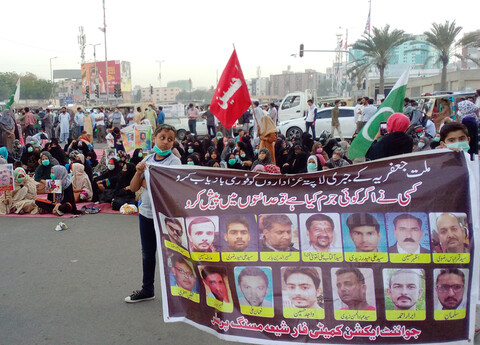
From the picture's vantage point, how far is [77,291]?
467cm

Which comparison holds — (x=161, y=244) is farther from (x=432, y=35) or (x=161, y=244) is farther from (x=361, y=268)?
(x=432, y=35)

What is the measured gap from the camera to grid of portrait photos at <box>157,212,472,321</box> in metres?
2.86

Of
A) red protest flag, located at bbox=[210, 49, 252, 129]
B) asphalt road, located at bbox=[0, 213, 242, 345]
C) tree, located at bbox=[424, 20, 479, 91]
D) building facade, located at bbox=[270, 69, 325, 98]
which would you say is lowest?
asphalt road, located at bbox=[0, 213, 242, 345]

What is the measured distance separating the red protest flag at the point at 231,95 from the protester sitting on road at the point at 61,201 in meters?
3.47

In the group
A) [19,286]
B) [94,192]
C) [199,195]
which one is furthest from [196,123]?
[199,195]

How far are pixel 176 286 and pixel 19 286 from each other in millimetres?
2410

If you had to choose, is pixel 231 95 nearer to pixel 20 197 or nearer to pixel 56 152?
pixel 20 197

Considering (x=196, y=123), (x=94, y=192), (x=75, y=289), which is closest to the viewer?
(x=75, y=289)

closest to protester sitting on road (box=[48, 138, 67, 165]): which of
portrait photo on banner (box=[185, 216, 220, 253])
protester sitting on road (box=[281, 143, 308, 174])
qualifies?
protester sitting on road (box=[281, 143, 308, 174])

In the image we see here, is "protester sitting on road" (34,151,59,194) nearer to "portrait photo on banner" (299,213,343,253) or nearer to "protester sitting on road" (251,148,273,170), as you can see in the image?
"protester sitting on road" (251,148,273,170)

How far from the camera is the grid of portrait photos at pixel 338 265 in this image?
286cm

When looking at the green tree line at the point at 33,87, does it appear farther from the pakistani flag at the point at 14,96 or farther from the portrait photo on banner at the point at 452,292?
the portrait photo on banner at the point at 452,292

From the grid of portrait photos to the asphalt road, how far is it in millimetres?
811

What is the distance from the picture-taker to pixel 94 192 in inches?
389
